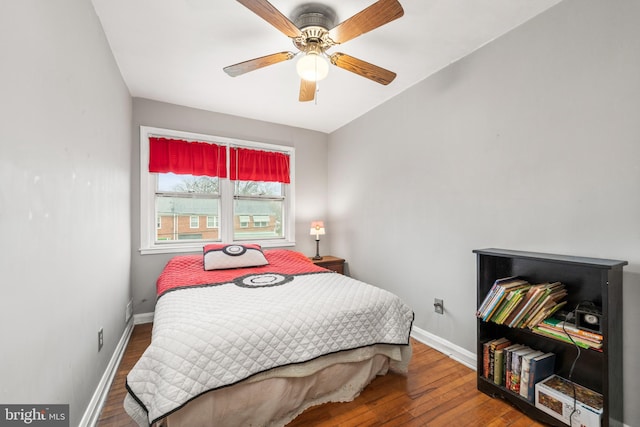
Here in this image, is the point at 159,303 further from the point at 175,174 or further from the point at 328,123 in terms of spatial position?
the point at 328,123

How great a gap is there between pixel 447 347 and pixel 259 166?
3.04 metres

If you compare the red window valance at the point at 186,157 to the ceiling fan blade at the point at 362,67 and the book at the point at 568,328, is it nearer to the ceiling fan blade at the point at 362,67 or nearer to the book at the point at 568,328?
the ceiling fan blade at the point at 362,67

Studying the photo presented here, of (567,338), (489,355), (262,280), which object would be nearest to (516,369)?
(489,355)

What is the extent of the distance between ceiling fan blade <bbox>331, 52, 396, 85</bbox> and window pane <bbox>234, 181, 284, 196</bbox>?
222cm

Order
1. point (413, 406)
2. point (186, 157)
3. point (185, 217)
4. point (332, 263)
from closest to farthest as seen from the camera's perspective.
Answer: point (413, 406)
point (186, 157)
point (185, 217)
point (332, 263)

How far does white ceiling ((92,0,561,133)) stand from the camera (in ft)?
5.83

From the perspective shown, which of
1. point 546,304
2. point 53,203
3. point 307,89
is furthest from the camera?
point 307,89

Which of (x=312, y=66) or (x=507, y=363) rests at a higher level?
(x=312, y=66)

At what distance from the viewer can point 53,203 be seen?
1.19 meters

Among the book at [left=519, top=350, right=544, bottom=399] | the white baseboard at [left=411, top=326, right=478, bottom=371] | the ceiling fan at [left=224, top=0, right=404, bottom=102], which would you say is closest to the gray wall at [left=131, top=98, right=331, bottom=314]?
the ceiling fan at [left=224, top=0, right=404, bottom=102]

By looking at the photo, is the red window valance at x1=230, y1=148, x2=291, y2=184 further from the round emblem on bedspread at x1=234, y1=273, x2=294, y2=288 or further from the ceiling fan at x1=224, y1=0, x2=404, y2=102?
the ceiling fan at x1=224, y1=0, x2=404, y2=102

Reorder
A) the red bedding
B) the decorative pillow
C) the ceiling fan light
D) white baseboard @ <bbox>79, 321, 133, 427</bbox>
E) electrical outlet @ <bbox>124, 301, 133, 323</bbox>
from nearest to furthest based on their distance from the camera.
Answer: white baseboard @ <bbox>79, 321, 133, 427</bbox>, the ceiling fan light, the red bedding, electrical outlet @ <bbox>124, 301, 133, 323</bbox>, the decorative pillow

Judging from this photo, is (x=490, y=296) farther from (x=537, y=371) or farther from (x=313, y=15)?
(x=313, y=15)

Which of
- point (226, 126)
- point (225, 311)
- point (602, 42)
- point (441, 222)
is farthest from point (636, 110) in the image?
point (226, 126)
